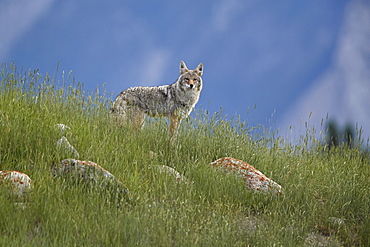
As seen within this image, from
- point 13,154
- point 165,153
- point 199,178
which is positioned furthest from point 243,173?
point 13,154

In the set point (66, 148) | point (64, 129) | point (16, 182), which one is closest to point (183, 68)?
point (64, 129)

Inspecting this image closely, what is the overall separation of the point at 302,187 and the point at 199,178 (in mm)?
1621

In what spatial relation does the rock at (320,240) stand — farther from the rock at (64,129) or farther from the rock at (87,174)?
the rock at (64,129)

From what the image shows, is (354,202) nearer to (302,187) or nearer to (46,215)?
(302,187)

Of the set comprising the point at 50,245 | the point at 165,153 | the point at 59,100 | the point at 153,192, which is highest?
the point at 59,100

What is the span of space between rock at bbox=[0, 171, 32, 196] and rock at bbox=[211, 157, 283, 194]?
3112 mm

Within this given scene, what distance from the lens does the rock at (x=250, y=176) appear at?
276 inches

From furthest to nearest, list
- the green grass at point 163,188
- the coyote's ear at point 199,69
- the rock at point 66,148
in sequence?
the coyote's ear at point 199,69 < the rock at point 66,148 < the green grass at point 163,188

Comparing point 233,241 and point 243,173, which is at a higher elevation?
point 243,173

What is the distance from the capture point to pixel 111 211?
550cm

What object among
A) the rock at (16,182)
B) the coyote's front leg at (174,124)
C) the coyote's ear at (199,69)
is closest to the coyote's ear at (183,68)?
the coyote's ear at (199,69)

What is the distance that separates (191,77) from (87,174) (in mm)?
5633

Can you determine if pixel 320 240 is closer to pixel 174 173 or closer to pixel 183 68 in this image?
pixel 174 173

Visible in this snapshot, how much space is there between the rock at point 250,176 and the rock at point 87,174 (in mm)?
2097
